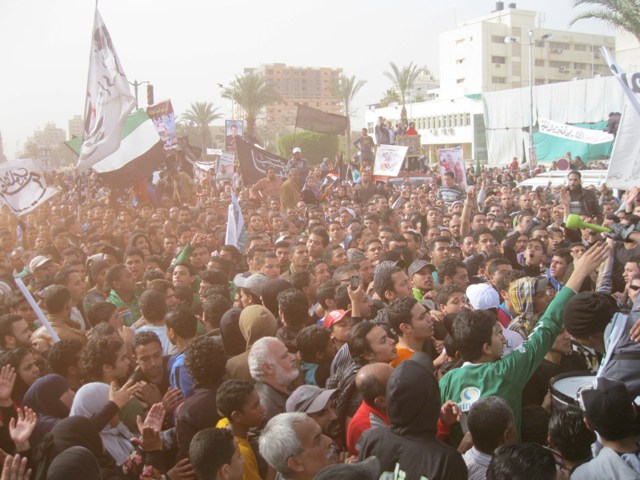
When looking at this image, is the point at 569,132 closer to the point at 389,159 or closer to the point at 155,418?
the point at 389,159

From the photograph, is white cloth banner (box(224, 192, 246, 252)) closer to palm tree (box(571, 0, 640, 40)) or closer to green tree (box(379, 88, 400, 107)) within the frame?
palm tree (box(571, 0, 640, 40))

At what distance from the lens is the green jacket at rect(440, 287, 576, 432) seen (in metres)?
3.38

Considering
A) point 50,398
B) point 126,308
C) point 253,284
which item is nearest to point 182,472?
point 50,398

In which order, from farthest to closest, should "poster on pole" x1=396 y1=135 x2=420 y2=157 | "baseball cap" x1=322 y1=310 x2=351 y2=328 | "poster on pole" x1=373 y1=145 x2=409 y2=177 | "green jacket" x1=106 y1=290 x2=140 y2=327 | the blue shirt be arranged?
"poster on pole" x1=396 y1=135 x2=420 y2=157
"poster on pole" x1=373 y1=145 x2=409 y2=177
"green jacket" x1=106 y1=290 x2=140 y2=327
"baseball cap" x1=322 y1=310 x2=351 y2=328
the blue shirt

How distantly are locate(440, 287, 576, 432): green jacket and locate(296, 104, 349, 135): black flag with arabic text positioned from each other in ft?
49.9

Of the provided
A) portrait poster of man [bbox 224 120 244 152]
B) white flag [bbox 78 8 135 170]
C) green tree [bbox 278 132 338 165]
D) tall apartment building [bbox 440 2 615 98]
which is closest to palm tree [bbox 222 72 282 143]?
green tree [bbox 278 132 338 165]

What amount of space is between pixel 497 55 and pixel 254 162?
74025mm

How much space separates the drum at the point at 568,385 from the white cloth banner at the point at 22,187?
401 inches

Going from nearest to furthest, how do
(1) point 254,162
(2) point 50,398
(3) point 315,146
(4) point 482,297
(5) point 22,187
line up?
(2) point 50,398 < (4) point 482,297 < (5) point 22,187 < (1) point 254,162 < (3) point 315,146

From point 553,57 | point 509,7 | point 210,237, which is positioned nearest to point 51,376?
point 210,237

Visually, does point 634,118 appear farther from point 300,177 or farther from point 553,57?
point 553,57

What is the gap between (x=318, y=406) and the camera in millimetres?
3404

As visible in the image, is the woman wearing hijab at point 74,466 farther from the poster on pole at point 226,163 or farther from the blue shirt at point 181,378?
the poster on pole at point 226,163

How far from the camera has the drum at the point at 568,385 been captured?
3.33 m
